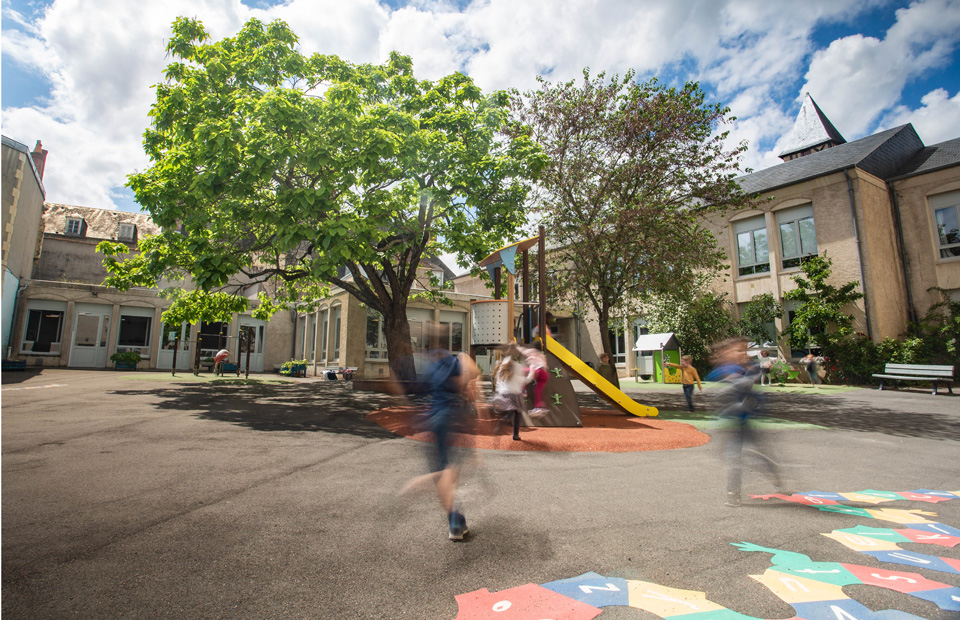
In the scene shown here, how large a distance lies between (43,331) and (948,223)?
41.9 metres

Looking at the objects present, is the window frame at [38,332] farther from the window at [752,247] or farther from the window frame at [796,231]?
the window frame at [796,231]

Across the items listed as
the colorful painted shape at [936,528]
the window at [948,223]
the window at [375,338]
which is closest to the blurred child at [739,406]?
the colorful painted shape at [936,528]

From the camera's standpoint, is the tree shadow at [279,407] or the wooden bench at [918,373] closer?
the tree shadow at [279,407]

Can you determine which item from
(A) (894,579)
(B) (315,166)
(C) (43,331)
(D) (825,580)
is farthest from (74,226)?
(A) (894,579)

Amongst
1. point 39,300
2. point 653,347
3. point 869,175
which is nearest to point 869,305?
point 869,175

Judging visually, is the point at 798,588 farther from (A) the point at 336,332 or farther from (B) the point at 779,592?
(A) the point at 336,332

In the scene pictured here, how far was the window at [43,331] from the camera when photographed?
25.0m

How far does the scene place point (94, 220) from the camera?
3597 centimetres

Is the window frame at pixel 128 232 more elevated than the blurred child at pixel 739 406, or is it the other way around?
the window frame at pixel 128 232

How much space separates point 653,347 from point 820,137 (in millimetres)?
25007

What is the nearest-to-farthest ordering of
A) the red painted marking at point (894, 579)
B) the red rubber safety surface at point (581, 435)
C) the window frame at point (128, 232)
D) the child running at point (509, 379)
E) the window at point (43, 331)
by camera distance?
the red painted marking at point (894, 579)
the child running at point (509, 379)
the red rubber safety surface at point (581, 435)
the window at point (43, 331)
the window frame at point (128, 232)

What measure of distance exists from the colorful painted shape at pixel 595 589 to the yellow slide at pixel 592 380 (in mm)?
7777

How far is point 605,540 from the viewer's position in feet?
12.9

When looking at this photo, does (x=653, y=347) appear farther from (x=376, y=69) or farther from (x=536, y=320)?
(x=376, y=69)
